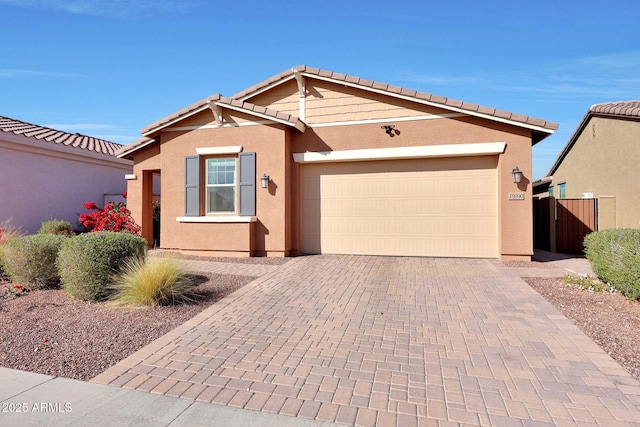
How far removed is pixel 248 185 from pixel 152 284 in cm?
535

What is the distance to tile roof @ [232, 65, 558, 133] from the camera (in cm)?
936

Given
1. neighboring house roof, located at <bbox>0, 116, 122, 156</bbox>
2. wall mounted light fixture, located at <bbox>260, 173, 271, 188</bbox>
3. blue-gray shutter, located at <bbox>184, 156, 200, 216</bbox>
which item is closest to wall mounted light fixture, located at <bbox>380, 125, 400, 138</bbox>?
wall mounted light fixture, located at <bbox>260, 173, 271, 188</bbox>

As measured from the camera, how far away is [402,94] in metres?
10.2

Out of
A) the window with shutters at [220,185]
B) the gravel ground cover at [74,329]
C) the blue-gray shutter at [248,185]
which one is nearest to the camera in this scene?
the gravel ground cover at [74,329]

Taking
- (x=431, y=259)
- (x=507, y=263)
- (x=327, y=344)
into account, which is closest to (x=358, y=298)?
(x=327, y=344)

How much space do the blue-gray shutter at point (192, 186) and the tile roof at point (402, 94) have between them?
2.63 metres

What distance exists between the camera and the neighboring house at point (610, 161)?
14648 mm

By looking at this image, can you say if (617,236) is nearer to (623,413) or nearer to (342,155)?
(623,413)

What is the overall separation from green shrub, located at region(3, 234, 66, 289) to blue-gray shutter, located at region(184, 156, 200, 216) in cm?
409

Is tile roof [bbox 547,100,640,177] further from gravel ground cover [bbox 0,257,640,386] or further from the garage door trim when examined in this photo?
gravel ground cover [bbox 0,257,640,386]

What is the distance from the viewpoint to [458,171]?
10242 mm

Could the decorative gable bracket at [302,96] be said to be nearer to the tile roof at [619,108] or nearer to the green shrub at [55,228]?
the green shrub at [55,228]

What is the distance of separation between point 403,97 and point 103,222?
9492 millimetres

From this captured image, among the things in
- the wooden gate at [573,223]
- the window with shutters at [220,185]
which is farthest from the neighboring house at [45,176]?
the wooden gate at [573,223]
